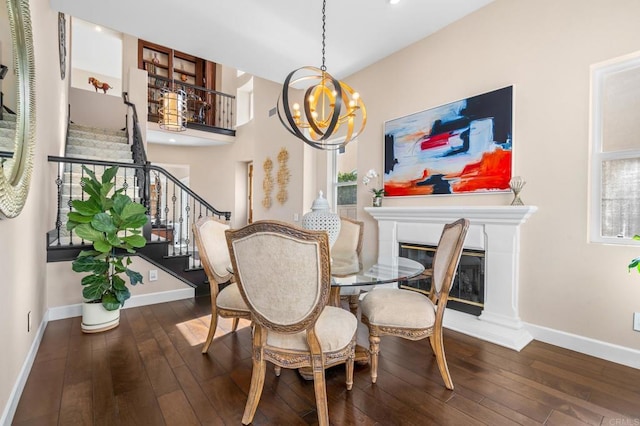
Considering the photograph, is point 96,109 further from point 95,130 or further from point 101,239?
point 101,239

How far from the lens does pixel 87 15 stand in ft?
10.2

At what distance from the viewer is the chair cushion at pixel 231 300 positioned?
222 centimetres

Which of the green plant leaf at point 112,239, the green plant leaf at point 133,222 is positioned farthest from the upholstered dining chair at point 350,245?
the green plant leaf at point 112,239

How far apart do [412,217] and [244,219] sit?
5532 millimetres

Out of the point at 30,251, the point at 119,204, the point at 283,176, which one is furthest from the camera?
the point at 283,176

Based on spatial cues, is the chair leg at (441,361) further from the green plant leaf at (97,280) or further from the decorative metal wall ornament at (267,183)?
the decorative metal wall ornament at (267,183)

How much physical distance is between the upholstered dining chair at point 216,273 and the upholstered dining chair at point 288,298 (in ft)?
1.97

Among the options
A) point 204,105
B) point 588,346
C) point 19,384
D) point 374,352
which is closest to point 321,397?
point 374,352

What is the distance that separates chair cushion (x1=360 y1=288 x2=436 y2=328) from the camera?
1913mm

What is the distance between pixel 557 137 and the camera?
2510mm

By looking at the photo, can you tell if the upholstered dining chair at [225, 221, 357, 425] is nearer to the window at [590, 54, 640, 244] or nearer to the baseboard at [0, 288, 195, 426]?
the baseboard at [0, 288, 195, 426]

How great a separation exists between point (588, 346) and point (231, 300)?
109 inches

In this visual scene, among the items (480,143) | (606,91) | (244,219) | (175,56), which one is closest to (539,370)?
(480,143)

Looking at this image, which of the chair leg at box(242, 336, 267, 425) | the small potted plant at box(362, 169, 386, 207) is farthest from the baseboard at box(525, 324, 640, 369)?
the chair leg at box(242, 336, 267, 425)
